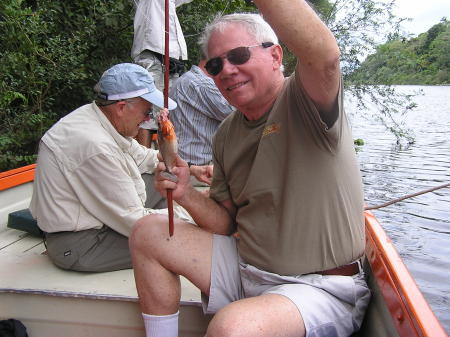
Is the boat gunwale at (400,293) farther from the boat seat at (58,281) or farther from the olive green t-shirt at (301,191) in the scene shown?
the boat seat at (58,281)

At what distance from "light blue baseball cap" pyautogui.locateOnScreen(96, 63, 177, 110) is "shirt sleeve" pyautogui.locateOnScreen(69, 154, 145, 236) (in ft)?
1.23

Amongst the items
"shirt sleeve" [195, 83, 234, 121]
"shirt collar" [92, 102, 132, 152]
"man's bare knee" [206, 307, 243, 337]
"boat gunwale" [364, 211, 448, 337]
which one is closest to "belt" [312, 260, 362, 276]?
"boat gunwale" [364, 211, 448, 337]

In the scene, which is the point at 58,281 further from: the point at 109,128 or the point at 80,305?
the point at 109,128

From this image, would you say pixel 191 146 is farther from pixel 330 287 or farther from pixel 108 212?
pixel 330 287

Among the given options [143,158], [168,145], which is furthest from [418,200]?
[168,145]

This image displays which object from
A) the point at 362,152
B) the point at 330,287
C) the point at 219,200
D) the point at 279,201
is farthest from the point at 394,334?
the point at 362,152

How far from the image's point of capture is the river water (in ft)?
17.3

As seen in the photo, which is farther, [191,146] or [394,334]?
[191,146]

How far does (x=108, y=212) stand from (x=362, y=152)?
11549 mm

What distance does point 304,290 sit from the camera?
1.62 meters

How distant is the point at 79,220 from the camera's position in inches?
92.0

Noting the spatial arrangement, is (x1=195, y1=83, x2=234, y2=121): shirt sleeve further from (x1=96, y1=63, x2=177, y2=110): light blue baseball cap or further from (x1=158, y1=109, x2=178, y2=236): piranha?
(x1=158, y1=109, x2=178, y2=236): piranha

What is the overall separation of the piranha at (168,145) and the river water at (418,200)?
140 inches

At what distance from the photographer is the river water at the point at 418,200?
5277mm
